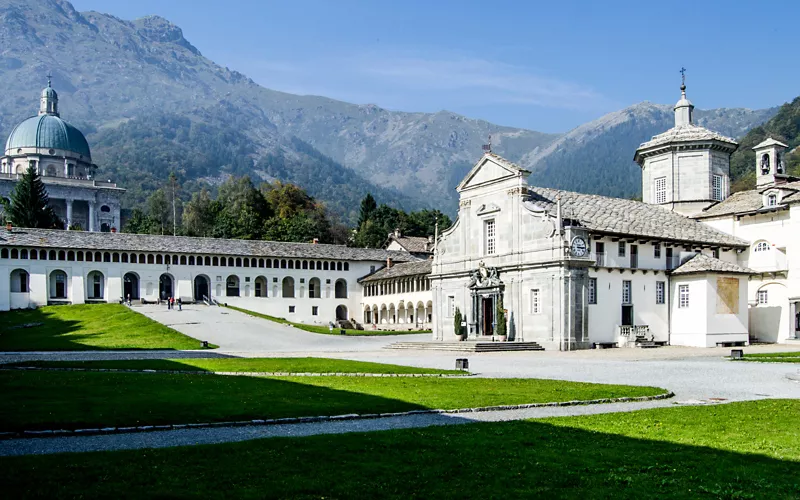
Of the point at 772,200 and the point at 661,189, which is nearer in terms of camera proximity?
the point at 772,200

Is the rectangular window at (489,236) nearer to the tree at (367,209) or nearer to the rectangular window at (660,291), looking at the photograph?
the rectangular window at (660,291)

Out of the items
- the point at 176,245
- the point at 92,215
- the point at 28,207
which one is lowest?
the point at 176,245

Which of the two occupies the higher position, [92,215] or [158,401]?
[92,215]

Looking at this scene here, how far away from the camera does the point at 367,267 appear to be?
9056 cm

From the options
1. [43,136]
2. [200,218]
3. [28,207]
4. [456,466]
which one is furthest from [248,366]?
[43,136]

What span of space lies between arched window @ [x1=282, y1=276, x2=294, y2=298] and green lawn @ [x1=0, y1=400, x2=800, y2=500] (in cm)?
7529

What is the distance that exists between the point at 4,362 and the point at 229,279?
53192 mm

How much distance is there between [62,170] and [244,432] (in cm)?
12764

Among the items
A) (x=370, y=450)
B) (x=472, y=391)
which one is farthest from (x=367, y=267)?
(x=370, y=450)

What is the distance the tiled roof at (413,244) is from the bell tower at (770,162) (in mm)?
44510

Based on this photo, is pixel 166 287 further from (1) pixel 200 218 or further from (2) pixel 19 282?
(1) pixel 200 218

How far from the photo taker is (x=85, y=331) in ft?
185

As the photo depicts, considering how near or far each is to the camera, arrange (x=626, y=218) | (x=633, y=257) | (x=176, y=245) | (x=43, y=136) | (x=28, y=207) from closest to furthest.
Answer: (x=633, y=257) → (x=626, y=218) → (x=176, y=245) → (x=28, y=207) → (x=43, y=136)

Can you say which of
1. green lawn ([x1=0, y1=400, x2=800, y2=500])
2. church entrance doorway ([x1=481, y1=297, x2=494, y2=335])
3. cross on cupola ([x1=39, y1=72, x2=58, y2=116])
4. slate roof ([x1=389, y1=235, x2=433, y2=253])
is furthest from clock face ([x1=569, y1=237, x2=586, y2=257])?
cross on cupola ([x1=39, y1=72, x2=58, y2=116])
